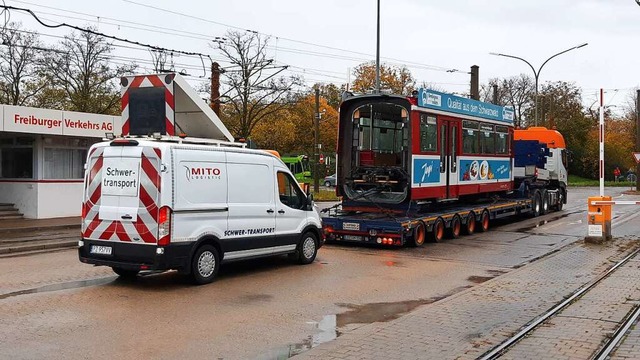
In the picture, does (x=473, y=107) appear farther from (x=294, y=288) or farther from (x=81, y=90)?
(x=81, y=90)

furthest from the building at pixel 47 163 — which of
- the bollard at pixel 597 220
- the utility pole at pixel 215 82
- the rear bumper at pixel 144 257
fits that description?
the bollard at pixel 597 220

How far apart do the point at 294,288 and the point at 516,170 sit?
54.8ft

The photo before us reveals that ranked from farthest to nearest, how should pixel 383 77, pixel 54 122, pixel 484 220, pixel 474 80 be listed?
pixel 383 77 < pixel 474 80 < pixel 484 220 < pixel 54 122

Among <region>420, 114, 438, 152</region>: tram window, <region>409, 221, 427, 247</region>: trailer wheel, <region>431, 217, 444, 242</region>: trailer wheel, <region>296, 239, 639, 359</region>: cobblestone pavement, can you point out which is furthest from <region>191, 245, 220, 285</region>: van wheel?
<region>431, 217, 444, 242</region>: trailer wheel

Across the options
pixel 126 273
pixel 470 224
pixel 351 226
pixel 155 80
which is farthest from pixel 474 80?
pixel 126 273

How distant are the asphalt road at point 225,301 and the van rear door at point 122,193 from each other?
90 cm

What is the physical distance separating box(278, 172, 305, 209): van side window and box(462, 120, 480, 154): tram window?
7.05 metres

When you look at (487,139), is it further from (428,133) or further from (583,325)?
(583,325)

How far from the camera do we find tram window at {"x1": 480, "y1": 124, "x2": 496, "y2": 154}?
18.9 meters

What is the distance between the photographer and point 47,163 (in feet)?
63.1

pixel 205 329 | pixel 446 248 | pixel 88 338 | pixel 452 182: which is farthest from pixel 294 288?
pixel 452 182

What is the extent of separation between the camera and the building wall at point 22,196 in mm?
18828

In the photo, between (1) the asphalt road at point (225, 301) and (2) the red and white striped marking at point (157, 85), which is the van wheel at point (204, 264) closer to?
(1) the asphalt road at point (225, 301)

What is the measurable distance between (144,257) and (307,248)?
3.84 metres
